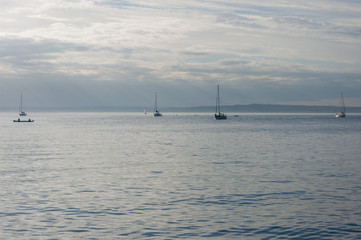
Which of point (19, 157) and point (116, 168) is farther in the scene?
point (19, 157)

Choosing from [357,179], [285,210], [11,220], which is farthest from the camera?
[357,179]

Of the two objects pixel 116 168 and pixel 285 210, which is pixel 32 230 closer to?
pixel 285 210

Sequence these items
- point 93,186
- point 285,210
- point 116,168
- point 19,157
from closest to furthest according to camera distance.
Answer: point 285,210 → point 93,186 → point 116,168 → point 19,157

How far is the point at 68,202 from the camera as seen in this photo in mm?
26453

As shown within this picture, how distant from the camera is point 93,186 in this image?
105 ft

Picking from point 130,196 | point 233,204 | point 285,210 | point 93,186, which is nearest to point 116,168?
point 93,186

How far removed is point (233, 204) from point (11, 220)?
39.5 ft

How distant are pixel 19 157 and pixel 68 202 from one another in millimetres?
29872

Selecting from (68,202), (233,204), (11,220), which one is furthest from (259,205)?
(11,220)

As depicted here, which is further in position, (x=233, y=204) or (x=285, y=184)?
(x=285, y=184)

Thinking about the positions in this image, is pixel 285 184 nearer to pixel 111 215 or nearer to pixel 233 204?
pixel 233 204

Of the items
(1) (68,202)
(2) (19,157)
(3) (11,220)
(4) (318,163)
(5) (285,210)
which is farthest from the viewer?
(2) (19,157)

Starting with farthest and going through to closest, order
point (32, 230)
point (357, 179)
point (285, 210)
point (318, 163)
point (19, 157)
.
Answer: point (19, 157) < point (318, 163) < point (357, 179) < point (285, 210) < point (32, 230)

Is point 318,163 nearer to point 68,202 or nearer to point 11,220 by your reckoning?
point 68,202
